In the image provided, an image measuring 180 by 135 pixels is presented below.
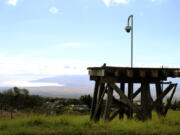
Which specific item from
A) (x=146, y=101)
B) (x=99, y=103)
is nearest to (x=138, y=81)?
(x=146, y=101)

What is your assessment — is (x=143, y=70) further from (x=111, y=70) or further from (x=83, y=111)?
(x=83, y=111)

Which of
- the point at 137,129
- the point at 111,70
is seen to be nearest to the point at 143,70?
the point at 111,70

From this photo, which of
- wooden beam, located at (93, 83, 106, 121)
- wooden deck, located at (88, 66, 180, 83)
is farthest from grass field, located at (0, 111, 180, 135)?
wooden beam, located at (93, 83, 106, 121)

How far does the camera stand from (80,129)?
24.4 ft

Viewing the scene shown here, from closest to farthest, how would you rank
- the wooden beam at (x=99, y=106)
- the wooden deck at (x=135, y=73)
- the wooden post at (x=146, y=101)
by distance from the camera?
the wooden deck at (x=135, y=73)
the wooden post at (x=146, y=101)
the wooden beam at (x=99, y=106)

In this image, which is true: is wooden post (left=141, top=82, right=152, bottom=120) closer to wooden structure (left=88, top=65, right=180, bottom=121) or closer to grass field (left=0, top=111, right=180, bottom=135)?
wooden structure (left=88, top=65, right=180, bottom=121)

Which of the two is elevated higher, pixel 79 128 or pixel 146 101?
pixel 146 101

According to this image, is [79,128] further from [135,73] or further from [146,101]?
[146,101]

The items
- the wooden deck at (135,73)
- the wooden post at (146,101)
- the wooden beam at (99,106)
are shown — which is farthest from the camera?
the wooden beam at (99,106)

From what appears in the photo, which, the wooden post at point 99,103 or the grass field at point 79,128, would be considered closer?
the grass field at point 79,128

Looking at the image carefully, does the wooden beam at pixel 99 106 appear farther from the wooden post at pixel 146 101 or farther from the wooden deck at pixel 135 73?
the wooden post at pixel 146 101

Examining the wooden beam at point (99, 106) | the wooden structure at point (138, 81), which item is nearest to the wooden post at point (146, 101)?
the wooden structure at point (138, 81)

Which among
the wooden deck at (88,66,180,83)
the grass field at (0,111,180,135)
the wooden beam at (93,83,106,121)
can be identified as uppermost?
the wooden deck at (88,66,180,83)

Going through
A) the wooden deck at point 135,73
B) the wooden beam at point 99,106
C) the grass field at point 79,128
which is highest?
the wooden deck at point 135,73
